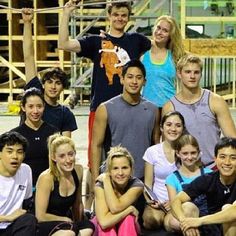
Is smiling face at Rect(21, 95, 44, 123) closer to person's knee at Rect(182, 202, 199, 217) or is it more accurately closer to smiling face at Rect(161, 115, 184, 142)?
smiling face at Rect(161, 115, 184, 142)

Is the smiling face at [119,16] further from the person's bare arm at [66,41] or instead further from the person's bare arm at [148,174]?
the person's bare arm at [148,174]

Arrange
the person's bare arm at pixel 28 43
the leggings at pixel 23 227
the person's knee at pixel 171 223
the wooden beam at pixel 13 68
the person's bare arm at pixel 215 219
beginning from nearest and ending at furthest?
the person's bare arm at pixel 215 219 < the leggings at pixel 23 227 < the person's knee at pixel 171 223 < the person's bare arm at pixel 28 43 < the wooden beam at pixel 13 68

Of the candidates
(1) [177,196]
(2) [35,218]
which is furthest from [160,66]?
(2) [35,218]

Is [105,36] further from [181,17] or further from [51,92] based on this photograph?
[181,17]

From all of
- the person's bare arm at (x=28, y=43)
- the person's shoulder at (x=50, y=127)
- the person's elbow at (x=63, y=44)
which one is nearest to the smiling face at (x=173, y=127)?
the person's shoulder at (x=50, y=127)

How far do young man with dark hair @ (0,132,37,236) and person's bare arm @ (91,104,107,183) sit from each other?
513 millimetres

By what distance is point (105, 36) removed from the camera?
4.36 meters

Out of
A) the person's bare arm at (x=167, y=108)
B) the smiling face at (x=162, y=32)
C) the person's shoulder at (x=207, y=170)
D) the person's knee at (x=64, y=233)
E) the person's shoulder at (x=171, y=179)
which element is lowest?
the person's knee at (x=64, y=233)

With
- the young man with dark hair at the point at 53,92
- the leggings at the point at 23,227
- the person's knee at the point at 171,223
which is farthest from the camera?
the young man with dark hair at the point at 53,92

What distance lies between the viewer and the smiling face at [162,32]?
433 centimetres

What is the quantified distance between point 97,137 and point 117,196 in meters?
0.48

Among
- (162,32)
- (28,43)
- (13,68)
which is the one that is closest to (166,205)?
(162,32)

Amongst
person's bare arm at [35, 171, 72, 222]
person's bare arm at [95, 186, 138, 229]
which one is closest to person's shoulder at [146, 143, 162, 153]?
person's bare arm at [95, 186, 138, 229]

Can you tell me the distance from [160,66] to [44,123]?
3.01 ft
